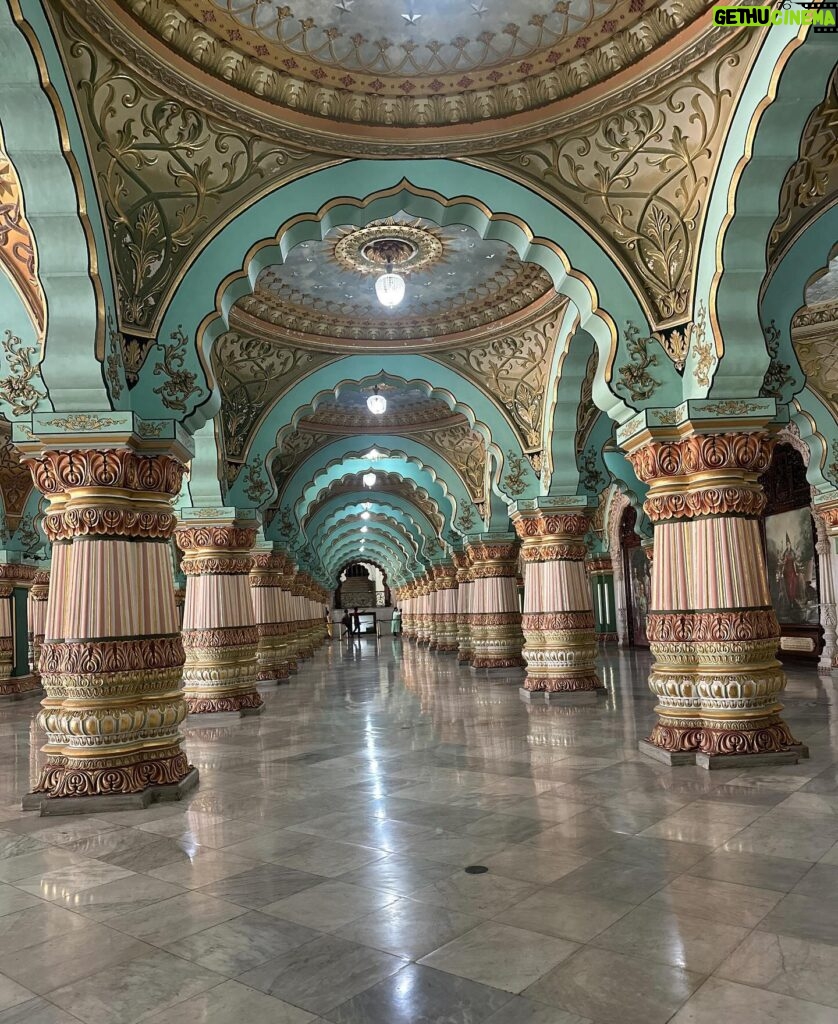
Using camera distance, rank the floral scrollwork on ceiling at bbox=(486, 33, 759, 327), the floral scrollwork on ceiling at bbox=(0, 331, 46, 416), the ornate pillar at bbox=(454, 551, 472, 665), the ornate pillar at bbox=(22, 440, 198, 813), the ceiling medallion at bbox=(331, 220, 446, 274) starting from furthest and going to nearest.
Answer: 1. the ornate pillar at bbox=(454, 551, 472, 665)
2. the ceiling medallion at bbox=(331, 220, 446, 274)
3. the floral scrollwork on ceiling at bbox=(0, 331, 46, 416)
4. the floral scrollwork on ceiling at bbox=(486, 33, 759, 327)
5. the ornate pillar at bbox=(22, 440, 198, 813)

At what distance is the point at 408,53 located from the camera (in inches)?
243

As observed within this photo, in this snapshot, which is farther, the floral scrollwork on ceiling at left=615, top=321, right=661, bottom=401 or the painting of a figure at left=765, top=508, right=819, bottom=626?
the painting of a figure at left=765, top=508, right=819, bottom=626

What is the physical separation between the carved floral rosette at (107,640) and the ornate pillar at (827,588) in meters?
11.3

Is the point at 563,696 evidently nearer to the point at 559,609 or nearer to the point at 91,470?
the point at 559,609

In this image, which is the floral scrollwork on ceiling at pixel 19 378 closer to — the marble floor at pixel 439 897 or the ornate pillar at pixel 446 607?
the marble floor at pixel 439 897

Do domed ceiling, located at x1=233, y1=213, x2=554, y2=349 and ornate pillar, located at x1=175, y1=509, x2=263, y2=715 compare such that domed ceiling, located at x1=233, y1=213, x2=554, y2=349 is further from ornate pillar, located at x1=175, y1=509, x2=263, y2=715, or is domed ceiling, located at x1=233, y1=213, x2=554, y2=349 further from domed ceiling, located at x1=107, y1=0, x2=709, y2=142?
ornate pillar, located at x1=175, y1=509, x2=263, y2=715

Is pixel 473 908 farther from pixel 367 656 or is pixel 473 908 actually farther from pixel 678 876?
pixel 367 656

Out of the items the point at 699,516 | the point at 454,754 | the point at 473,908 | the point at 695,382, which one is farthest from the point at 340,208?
the point at 473,908

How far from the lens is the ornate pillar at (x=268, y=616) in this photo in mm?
16516

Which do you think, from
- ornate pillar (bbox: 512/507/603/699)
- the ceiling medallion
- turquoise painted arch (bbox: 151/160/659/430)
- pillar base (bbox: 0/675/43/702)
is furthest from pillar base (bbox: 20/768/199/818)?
pillar base (bbox: 0/675/43/702)

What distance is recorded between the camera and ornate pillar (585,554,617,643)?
2303 cm

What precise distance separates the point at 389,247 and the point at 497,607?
8.61m

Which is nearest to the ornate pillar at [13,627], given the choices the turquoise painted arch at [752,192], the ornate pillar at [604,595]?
the turquoise painted arch at [752,192]

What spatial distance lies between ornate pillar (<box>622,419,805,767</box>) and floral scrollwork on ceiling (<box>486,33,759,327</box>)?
126cm
